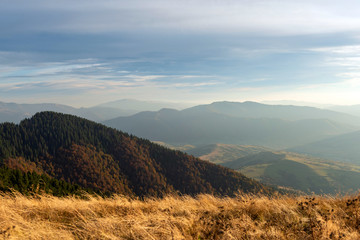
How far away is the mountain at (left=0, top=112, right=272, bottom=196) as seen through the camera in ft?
417

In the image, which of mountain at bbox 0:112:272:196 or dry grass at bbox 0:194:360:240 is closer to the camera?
dry grass at bbox 0:194:360:240

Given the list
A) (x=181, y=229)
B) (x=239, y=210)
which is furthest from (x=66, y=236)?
(x=239, y=210)

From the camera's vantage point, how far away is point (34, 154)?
132 meters

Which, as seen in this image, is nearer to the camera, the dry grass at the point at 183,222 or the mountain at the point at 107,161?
the dry grass at the point at 183,222

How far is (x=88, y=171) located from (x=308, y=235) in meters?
142

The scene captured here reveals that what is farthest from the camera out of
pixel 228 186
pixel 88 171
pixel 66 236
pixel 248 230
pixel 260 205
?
pixel 228 186

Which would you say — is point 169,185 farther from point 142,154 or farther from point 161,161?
point 142,154

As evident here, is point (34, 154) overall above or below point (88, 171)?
above

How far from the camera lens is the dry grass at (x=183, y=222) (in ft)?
19.5

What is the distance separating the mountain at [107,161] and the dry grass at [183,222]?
117m

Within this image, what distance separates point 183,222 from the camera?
6547 mm

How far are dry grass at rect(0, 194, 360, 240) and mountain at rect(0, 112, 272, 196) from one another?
385 feet

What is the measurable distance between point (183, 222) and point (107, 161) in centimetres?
15688

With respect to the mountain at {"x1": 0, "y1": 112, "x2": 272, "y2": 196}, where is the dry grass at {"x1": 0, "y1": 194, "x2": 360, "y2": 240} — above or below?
above
